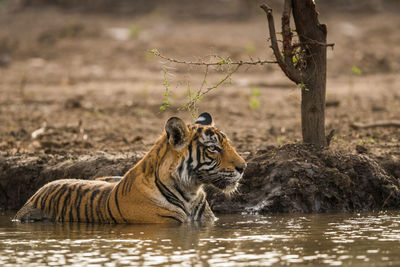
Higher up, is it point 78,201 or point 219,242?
point 78,201

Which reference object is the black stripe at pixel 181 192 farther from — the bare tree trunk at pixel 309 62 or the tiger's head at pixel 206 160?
the bare tree trunk at pixel 309 62

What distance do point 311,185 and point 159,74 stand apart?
13207 millimetres

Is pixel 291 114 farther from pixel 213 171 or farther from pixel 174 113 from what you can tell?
pixel 213 171

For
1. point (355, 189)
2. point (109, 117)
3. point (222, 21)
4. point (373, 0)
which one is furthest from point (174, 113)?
point (373, 0)

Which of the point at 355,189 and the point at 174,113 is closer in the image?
the point at 355,189

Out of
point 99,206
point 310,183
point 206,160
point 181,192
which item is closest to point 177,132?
→ point 206,160

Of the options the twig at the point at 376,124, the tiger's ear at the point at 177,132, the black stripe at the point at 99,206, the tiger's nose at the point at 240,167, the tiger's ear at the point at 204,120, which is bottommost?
the black stripe at the point at 99,206

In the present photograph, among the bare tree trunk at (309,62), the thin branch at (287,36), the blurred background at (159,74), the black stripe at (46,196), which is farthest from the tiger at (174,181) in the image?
the bare tree trunk at (309,62)

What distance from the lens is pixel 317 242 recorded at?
6.48 m

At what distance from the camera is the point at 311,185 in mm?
8445

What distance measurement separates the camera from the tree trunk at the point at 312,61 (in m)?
8.51

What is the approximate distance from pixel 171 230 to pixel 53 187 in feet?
5.25

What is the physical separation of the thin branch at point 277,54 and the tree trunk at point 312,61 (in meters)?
0.12

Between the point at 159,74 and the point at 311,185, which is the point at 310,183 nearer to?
the point at 311,185
